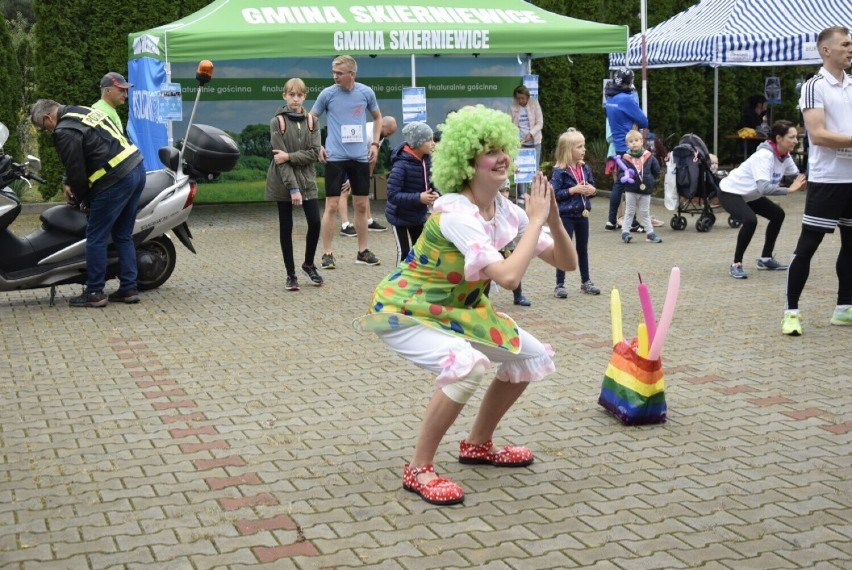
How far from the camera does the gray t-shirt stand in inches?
456

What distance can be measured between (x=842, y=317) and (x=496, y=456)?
4.19m

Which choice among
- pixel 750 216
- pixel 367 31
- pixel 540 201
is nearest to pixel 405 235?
pixel 750 216

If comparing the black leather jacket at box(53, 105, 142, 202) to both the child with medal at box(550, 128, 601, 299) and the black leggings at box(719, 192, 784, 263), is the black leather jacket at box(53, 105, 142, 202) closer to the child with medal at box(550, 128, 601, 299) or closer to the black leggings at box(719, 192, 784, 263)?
the child with medal at box(550, 128, 601, 299)

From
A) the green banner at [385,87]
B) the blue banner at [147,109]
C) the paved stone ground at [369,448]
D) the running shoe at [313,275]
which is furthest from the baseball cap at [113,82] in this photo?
the green banner at [385,87]

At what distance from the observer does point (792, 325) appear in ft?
27.0

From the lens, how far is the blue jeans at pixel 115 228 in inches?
372

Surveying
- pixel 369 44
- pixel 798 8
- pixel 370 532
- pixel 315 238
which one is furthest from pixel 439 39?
pixel 370 532

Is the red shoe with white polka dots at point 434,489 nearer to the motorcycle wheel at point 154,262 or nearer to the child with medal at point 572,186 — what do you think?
the child with medal at point 572,186

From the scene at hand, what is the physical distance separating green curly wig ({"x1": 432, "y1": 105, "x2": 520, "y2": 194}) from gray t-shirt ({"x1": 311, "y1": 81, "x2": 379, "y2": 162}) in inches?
263

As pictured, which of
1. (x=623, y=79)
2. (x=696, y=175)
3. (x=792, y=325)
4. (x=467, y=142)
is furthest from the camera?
(x=623, y=79)

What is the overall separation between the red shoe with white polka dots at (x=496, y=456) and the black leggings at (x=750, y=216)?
244 inches

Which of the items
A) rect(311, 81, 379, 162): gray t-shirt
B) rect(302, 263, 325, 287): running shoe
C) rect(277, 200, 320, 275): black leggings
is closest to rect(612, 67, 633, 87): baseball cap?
rect(311, 81, 379, 162): gray t-shirt

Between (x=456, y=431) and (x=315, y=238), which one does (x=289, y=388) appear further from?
(x=315, y=238)

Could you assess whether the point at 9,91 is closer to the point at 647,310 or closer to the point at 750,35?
the point at 750,35
